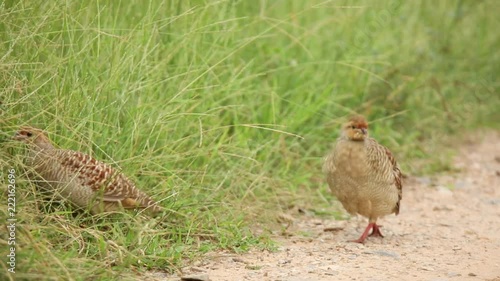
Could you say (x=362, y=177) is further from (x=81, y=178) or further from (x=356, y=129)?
(x=81, y=178)

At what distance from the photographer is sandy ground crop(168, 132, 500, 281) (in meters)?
5.44

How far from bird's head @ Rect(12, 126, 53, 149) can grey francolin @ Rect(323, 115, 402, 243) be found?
1.97m

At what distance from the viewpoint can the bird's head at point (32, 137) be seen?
5.53 metres

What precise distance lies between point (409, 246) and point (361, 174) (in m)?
0.60

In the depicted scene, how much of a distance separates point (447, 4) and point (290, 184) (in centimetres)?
451

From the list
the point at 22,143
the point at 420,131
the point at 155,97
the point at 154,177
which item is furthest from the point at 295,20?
the point at 22,143

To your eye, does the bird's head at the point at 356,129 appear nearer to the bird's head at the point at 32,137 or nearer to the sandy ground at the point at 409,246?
the sandy ground at the point at 409,246

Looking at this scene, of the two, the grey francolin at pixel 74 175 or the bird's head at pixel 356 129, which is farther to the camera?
the bird's head at pixel 356 129

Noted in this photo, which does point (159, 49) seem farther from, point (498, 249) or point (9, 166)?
point (498, 249)

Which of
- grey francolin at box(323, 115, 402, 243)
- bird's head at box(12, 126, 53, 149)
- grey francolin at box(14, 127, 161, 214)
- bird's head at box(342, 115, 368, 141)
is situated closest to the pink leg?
grey francolin at box(323, 115, 402, 243)

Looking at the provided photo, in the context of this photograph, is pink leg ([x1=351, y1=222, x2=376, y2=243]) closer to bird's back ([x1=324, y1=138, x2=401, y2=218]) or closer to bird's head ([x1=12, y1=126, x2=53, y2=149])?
bird's back ([x1=324, y1=138, x2=401, y2=218])

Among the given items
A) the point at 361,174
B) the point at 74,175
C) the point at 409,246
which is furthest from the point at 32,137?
the point at 409,246

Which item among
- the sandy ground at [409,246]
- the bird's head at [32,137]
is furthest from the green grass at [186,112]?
the sandy ground at [409,246]

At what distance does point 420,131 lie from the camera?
30.3ft
